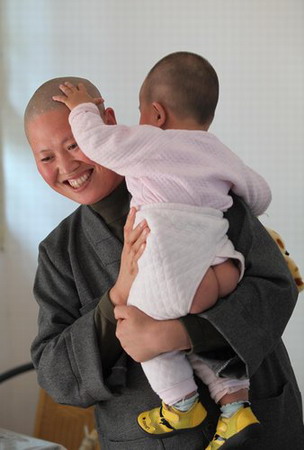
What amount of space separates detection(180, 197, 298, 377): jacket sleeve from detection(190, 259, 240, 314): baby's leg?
0.01m

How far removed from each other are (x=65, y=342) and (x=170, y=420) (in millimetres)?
254

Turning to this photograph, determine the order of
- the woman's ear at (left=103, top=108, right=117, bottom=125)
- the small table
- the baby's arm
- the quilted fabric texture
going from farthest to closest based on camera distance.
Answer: the small table < the woman's ear at (left=103, top=108, right=117, bottom=125) < the baby's arm < the quilted fabric texture

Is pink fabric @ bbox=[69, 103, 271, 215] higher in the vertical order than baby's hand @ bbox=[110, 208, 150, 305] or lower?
higher

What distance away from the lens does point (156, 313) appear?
1.09 m

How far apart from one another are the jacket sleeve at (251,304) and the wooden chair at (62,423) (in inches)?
64.8

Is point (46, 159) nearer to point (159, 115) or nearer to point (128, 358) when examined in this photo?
point (159, 115)

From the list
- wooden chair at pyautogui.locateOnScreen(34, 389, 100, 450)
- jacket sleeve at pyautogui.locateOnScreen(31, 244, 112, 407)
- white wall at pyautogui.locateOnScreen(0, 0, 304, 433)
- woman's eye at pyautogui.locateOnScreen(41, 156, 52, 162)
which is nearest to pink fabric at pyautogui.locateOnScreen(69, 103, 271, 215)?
woman's eye at pyautogui.locateOnScreen(41, 156, 52, 162)

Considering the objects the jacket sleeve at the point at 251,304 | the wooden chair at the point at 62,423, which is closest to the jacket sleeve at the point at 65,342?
the jacket sleeve at the point at 251,304

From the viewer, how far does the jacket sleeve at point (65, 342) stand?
1193 mm

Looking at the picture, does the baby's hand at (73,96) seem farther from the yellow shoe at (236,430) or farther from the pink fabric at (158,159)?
the yellow shoe at (236,430)

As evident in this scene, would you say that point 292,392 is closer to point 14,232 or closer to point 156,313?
point 156,313

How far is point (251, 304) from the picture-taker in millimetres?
1123

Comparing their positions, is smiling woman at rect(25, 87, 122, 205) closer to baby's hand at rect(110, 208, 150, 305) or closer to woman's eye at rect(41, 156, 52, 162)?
woman's eye at rect(41, 156, 52, 162)

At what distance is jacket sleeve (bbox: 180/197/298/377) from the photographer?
1.09 m
